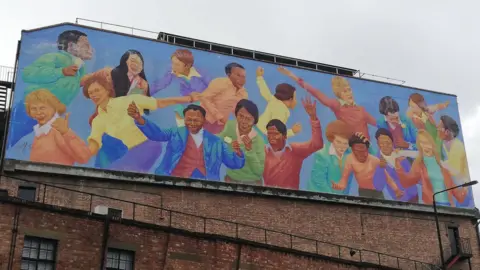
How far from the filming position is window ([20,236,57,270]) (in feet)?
83.2

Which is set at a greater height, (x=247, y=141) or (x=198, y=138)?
(x=247, y=141)

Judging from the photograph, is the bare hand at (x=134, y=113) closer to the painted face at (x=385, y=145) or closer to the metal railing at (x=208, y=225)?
the metal railing at (x=208, y=225)

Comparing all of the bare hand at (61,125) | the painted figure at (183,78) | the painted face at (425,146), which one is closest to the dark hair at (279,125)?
the painted figure at (183,78)

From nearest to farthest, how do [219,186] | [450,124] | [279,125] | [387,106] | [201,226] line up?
[201,226], [219,186], [279,125], [387,106], [450,124]

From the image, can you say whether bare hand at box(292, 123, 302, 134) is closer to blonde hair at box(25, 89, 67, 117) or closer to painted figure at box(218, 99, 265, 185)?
painted figure at box(218, 99, 265, 185)

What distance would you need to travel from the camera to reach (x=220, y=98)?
1551 inches

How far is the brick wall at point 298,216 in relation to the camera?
34.7 metres

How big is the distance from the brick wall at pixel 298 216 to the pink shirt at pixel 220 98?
4.76 m

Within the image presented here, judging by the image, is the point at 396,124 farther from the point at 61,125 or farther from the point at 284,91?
the point at 61,125

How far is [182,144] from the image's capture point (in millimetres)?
37250

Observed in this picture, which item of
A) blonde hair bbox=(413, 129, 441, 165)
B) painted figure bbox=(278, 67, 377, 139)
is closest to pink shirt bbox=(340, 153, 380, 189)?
painted figure bbox=(278, 67, 377, 139)

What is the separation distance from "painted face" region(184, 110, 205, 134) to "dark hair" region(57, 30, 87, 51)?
24.1 feet

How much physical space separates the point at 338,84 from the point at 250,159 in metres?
8.97

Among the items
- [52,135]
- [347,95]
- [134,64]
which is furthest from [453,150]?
[52,135]
